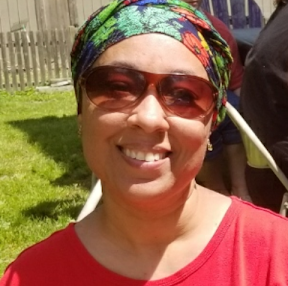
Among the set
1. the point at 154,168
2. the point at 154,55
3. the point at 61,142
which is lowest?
the point at 61,142

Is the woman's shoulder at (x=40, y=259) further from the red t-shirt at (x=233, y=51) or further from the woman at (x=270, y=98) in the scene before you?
the red t-shirt at (x=233, y=51)

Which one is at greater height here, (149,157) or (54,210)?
(149,157)

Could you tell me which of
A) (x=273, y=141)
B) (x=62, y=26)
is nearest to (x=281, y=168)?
(x=273, y=141)

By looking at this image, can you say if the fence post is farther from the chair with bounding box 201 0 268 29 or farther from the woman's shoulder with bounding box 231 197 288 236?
the woman's shoulder with bounding box 231 197 288 236

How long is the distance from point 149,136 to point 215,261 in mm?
330

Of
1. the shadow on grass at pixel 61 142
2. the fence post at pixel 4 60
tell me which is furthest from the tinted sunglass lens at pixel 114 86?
the fence post at pixel 4 60

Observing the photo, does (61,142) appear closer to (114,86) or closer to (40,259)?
(40,259)

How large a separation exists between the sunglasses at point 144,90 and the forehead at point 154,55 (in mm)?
17

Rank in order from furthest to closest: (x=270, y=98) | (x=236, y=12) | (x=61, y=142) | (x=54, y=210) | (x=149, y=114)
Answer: (x=61, y=142) → (x=236, y=12) → (x=54, y=210) → (x=270, y=98) → (x=149, y=114)

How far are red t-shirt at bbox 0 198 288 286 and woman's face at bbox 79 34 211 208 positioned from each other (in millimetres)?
172

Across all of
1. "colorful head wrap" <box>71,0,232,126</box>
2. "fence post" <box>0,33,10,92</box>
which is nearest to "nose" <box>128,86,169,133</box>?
"colorful head wrap" <box>71,0,232,126</box>

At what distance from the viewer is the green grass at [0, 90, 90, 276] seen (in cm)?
506

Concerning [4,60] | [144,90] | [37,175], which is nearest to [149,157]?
[144,90]

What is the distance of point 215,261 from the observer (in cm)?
165
